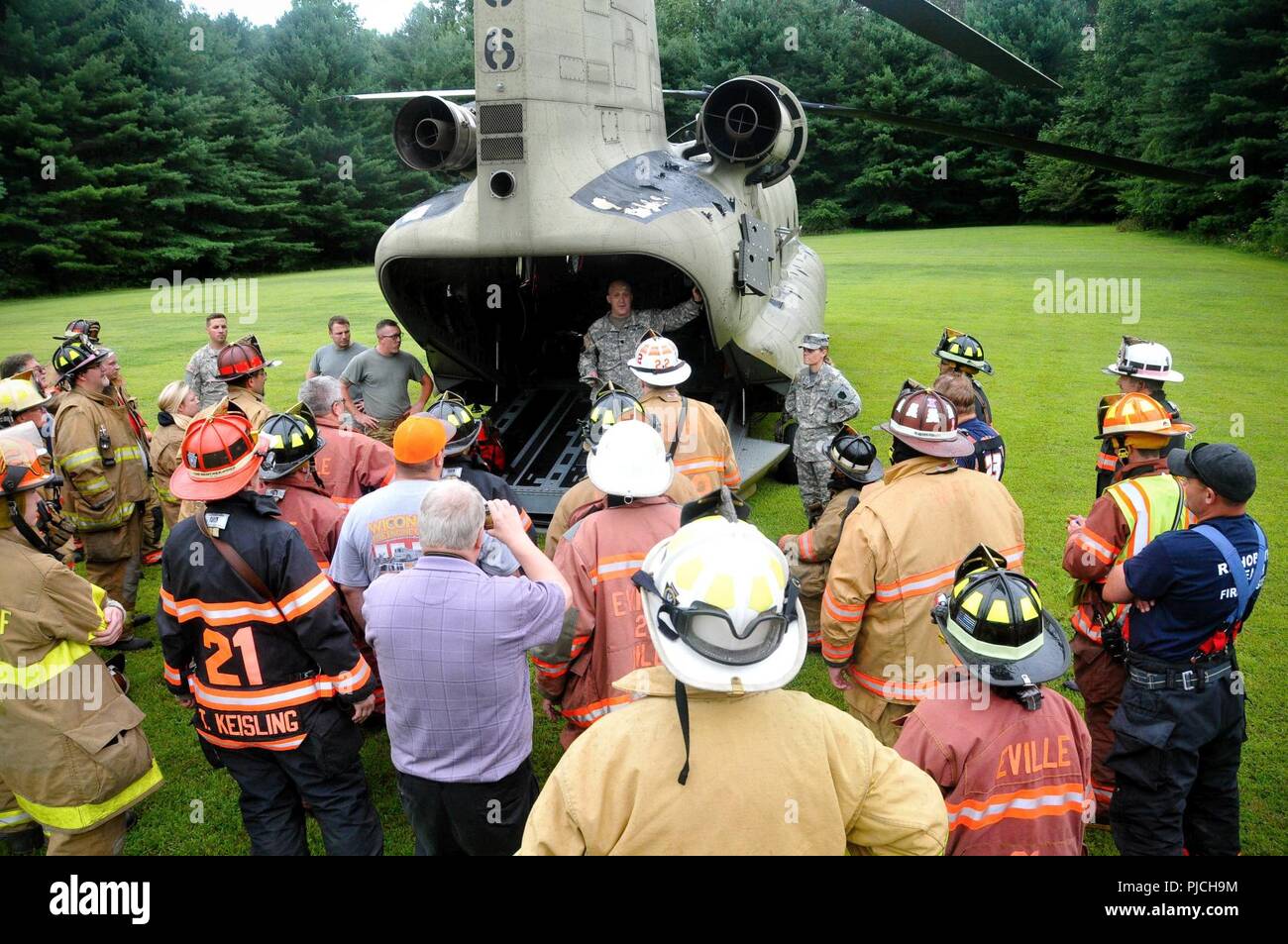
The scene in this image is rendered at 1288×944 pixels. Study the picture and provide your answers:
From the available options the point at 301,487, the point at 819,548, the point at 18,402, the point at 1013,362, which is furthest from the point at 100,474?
the point at 1013,362

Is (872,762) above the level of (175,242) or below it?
below

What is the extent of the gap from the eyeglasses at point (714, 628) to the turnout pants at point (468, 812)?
1425 millimetres

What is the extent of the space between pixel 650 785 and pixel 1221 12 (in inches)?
1298

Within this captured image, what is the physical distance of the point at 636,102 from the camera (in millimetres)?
7840

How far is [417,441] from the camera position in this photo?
145 inches

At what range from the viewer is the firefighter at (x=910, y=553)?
3490 millimetres

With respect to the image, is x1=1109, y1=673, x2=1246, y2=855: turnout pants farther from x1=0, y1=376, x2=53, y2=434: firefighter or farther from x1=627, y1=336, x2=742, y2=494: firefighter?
x1=0, y1=376, x2=53, y2=434: firefighter

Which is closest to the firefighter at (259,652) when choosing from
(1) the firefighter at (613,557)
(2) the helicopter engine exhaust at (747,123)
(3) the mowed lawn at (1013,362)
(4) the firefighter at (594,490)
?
(3) the mowed lawn at (1013,362)

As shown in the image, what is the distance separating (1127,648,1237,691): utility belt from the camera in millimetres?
3338

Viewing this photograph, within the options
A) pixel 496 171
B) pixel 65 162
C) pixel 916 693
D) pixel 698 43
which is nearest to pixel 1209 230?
pixel 698 43

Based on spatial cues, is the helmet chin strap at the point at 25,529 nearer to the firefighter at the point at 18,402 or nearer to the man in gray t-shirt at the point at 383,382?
the firefighter at the point at 18,402

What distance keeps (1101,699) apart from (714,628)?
292cm

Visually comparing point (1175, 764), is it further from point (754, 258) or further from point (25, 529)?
point (754, 258)

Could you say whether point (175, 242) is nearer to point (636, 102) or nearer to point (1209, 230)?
point (636, 102)
